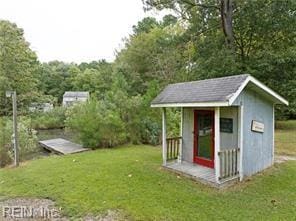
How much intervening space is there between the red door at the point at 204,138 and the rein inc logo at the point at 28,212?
14.0 feet

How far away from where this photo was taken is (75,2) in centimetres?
1098

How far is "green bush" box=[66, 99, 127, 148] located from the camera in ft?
40.5

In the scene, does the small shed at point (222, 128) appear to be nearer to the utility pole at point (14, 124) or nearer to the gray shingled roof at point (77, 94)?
the utility pole at point (14, 124)

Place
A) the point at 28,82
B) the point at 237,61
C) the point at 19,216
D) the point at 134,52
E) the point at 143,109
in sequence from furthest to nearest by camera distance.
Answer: the point at 134,52, the point at 28,82, the point at 237,61, the point at 143,109, the point at 19,216

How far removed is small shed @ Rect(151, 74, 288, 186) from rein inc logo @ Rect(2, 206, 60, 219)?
11.4ft

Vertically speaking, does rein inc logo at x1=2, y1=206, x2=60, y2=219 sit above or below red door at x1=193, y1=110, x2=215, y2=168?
below

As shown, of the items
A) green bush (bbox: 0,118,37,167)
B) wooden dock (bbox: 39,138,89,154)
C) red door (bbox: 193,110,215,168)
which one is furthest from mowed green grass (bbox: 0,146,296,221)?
wooden dock (bbox: 39,138,89,154)

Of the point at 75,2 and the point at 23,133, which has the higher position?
the point at 75,2

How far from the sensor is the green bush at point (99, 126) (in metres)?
12.4

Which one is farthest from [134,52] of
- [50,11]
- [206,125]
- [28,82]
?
[206,125]

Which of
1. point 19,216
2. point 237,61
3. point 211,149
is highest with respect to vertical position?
point 237,61

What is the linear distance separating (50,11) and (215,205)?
848 centimetres

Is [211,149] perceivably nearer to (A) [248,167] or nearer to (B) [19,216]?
(A) [248,167]

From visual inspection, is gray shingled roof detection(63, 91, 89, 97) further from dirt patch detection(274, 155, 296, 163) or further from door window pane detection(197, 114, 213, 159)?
door window pane detection(197, 114, 213, 159)
